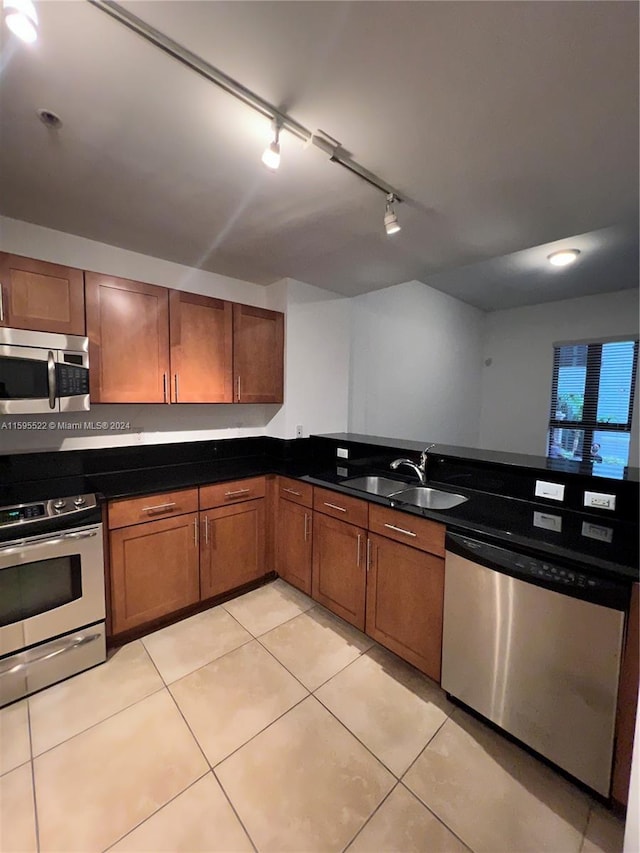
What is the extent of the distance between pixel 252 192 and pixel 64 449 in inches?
72.7

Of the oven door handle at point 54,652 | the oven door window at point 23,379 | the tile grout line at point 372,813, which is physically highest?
the oven door window at point 23,379

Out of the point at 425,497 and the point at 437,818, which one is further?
the point at 425,497

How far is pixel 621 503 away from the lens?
1508 millimetres

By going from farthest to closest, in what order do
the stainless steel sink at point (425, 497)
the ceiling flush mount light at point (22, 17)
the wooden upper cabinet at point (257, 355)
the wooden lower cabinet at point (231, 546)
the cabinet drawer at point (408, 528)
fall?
the wooden upper cabinet at point (257, 355) < the wooden lower cabinet at point (231, 546) < the stainless steel sink at point (425, 497) < the cabinet drawer at point (408, 528) < the ceiling flush mount light at point (22, 17)

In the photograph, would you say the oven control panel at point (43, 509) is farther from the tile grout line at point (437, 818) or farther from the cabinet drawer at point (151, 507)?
the tile grout line at point (437, 818)

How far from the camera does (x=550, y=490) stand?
1696 millimetres

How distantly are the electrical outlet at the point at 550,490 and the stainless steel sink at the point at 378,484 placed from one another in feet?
2.56

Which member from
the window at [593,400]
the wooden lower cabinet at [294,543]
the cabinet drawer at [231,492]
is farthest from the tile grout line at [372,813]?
the window at [593,400]

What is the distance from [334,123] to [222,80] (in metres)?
0.37

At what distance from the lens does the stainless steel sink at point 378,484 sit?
2330mm

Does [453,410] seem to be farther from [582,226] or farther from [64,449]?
[64,449]

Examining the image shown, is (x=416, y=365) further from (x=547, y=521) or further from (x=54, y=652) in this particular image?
(x=54, y=652)

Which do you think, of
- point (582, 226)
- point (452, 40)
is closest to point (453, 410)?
point (582, 226)

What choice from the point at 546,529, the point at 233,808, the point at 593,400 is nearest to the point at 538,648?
the point at 546,529
